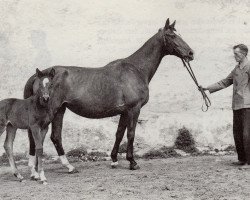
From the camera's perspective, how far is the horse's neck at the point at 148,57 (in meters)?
8.49

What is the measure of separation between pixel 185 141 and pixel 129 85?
2.60 m

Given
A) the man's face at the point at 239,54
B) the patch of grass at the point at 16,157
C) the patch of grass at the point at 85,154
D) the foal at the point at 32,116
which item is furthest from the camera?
the patch of grass at the point at 85,154

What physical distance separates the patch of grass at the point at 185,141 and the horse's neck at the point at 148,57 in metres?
2.16

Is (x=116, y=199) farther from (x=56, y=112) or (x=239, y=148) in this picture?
(x=239, y=148)

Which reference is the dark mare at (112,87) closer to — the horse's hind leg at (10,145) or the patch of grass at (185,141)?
the horse's hind leg at (10,145)

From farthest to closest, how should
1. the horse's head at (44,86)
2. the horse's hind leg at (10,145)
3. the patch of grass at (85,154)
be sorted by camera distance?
the patch of grass at (85,154)
the horse's hind leg at (10,145)
the horse's head at (44,86)

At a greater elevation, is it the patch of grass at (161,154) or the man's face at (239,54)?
the man's face at (239,54)

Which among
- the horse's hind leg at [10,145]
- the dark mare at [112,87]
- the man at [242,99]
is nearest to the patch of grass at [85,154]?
the dark mare at [112,87]

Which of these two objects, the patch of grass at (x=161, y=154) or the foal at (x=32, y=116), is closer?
the foal at (x=32, y=116)

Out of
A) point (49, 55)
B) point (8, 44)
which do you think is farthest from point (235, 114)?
point (8, 44)

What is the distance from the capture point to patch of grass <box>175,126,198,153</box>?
10.2 meters

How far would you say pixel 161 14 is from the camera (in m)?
10.6

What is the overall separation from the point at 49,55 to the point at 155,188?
14.6ft

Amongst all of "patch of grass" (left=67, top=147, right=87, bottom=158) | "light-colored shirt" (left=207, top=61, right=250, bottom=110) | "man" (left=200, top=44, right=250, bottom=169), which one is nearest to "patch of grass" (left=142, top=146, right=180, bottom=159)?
"patch of grass" (left=67, top=147, right=87, bottom=158)
